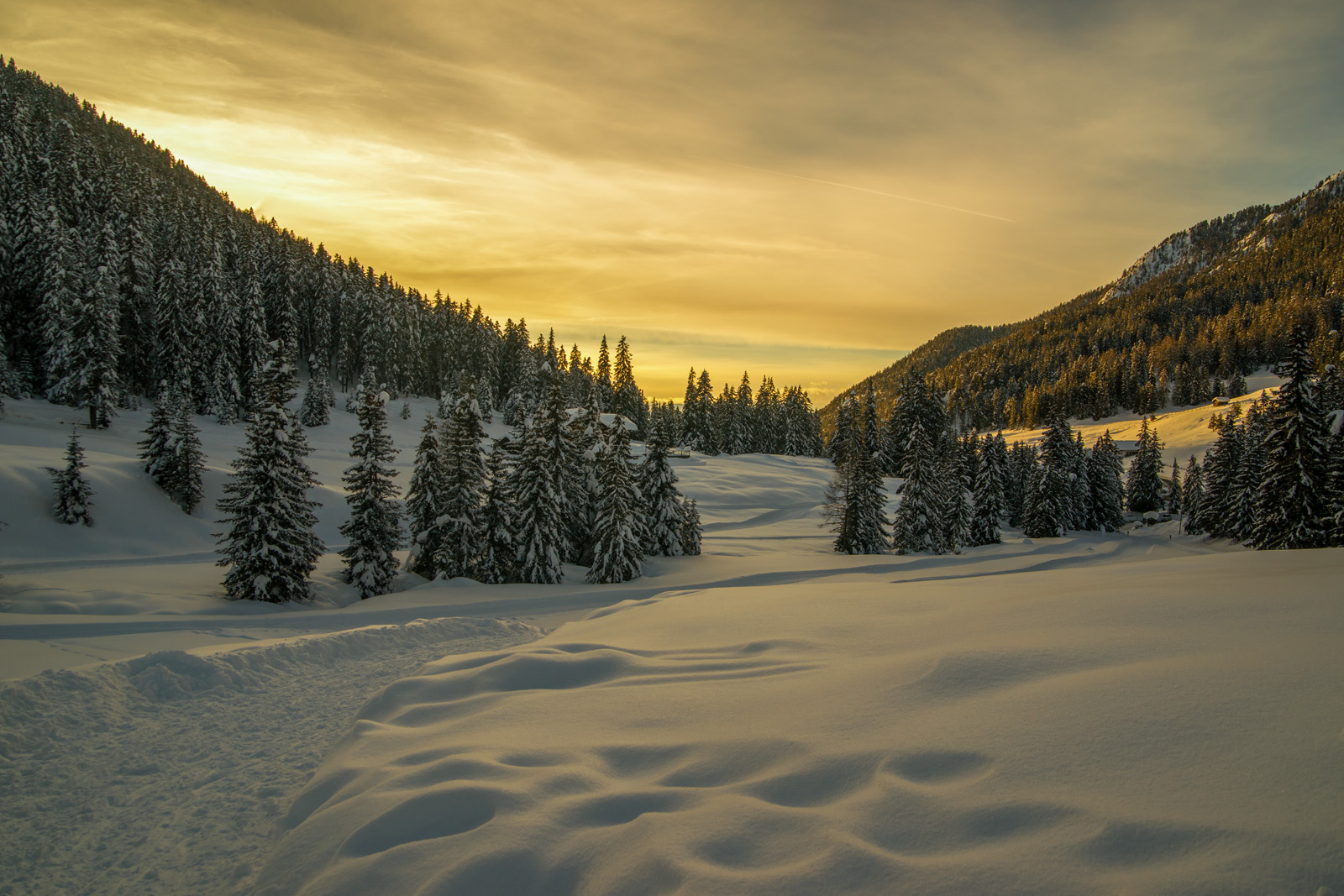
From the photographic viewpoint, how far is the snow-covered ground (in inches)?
137

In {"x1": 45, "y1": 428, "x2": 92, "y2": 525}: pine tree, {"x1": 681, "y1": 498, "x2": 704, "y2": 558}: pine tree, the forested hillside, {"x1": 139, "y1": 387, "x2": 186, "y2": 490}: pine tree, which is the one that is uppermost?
the forested hillside

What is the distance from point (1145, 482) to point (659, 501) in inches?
2929

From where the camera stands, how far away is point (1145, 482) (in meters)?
74.1

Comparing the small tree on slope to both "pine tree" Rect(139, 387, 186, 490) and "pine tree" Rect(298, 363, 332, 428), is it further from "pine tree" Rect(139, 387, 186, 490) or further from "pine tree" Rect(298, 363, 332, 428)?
"pine tree" Rect(298, 363, 332, 428)

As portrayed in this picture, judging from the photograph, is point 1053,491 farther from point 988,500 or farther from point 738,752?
point 738,752

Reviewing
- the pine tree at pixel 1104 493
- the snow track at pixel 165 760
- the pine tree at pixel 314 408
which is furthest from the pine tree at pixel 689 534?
the pine tree at pixel 314 408

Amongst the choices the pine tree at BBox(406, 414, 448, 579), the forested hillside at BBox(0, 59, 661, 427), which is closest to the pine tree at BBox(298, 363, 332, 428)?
the forested hillside at BBox(0, 59, 661, 427)

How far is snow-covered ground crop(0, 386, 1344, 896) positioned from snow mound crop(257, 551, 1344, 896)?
0.02 meters

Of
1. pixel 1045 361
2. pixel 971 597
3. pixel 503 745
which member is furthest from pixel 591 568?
pixel 1045 361

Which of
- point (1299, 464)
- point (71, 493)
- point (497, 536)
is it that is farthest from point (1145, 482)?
point (71, 493)

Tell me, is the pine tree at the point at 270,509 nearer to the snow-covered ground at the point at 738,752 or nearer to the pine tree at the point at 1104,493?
the snow-covered ground at the point at 738,752

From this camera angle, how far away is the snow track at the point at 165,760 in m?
4.98

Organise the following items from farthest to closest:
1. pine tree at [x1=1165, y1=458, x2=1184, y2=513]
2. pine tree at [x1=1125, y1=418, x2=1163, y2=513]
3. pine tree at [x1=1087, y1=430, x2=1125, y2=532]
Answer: pine tree at [x1=1125, y1=418, x2=1163, y2=513] → pine tree at [x1=1165, y1=458, x2=1184, y2=513] → pine tree at [x1=1087, y1=430, x2=1125, y2=532]

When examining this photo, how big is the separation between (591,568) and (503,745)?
2191 cm
